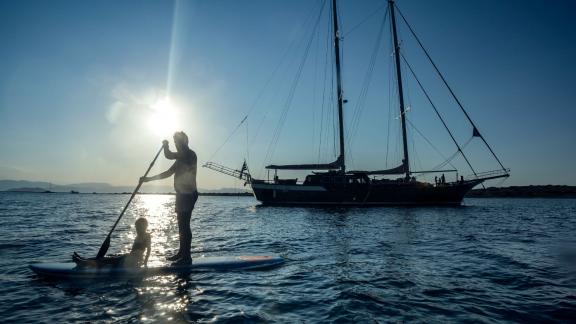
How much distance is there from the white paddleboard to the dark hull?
34090 millimetres

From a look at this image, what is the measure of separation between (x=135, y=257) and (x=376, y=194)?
38.2m

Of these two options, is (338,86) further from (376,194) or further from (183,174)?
(183,174)

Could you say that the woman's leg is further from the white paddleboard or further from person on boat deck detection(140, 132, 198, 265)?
the white paddleboard

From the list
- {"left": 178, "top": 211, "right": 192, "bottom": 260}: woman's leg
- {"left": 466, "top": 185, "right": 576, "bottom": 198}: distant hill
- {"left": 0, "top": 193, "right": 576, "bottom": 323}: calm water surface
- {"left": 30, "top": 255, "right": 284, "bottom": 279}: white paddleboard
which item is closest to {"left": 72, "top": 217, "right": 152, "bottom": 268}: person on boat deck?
{"left": 30, "top": 255, "right": 284, "bottom": 279}: white paddleboard

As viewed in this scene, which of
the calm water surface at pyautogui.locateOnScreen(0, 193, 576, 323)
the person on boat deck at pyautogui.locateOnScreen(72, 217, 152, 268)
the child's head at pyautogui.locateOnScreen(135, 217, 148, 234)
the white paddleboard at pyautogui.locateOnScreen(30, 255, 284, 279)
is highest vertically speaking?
the child's head at pyautogui.locateOnScreen(135, 217, 148, 234)

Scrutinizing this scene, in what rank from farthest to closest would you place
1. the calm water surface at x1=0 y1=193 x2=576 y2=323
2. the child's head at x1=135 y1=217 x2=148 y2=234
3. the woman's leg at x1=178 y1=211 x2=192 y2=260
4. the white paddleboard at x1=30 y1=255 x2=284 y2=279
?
1. the woman's leg at x1=178 y1=211 x2=192 y2=260
2. the child's head at x1=135 y1=217 x2=148 y2=234
3. the white paddleboard at x1=30 y1=255 x2=284 y2=279
4. the calm water surface at x1=0 y1=193 x2=576 y2=323

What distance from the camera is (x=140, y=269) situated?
759cm

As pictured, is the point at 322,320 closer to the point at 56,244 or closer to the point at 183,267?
the point at 183,267

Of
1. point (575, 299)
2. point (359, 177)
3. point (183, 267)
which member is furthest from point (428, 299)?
point (359, 177)

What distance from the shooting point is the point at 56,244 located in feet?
42.3

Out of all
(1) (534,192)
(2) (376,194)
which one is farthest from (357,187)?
(1) (534,192)

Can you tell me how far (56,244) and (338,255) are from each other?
11660mm

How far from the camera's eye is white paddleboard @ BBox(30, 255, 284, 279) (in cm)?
734

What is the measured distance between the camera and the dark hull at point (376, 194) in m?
41.9
